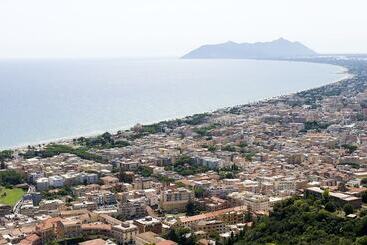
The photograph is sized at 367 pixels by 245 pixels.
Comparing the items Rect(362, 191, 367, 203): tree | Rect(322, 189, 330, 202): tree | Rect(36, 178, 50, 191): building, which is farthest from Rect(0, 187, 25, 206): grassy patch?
Rect(362, 191, 367, 203): tree

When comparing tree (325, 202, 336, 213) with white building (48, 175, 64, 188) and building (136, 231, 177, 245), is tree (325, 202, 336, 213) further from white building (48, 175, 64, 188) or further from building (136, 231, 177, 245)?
white building (48, 175, 64, 188)

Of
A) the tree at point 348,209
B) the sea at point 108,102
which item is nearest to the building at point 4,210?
the tree at point 348,209

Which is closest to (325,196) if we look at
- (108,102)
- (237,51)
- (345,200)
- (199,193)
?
(345,200)

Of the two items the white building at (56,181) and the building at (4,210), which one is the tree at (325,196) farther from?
the white building at (56,181)

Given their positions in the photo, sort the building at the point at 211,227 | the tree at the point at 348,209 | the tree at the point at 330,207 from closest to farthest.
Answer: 1. the tree at the point at 348,209
2. the tree at the point at 330,207
3. the building at the point at 211,227

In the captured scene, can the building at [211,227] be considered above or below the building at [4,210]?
above

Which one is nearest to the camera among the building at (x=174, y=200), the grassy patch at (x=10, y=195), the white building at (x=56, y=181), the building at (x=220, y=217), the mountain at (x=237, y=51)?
the building at (x=220, y=217)

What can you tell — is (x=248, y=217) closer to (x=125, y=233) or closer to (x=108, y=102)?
(x=125, y=233)
